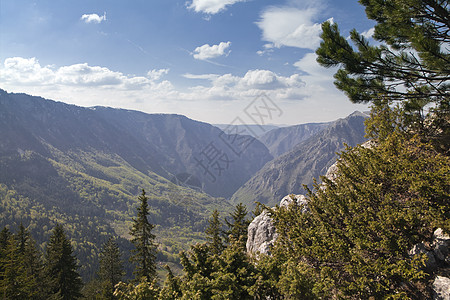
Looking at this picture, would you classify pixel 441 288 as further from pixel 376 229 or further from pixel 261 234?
pixel 261 234

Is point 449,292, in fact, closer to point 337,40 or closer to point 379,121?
point 379,121

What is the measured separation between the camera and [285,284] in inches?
388

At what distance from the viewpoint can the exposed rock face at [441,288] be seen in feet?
29.4

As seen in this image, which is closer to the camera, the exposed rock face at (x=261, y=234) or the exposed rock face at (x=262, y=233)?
the exposed rock face at (x=262, y=233)

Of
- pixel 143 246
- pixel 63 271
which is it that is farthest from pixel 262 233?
pixel 63 271

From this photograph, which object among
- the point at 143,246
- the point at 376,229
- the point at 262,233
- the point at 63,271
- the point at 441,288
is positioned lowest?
the point at 63,271

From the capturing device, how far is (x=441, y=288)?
9.18 meters

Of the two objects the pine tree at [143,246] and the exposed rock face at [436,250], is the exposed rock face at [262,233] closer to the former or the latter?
the pine tree at [143,246]

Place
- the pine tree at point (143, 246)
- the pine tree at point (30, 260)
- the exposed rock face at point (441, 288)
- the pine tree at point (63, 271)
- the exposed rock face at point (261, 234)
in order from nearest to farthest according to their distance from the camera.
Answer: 1. the exposed rock face at point (441, 288)
2. the exposed rock face at point (261, 234)
3. the pine tree at point (143, 246)
4. the pine tree at point (30, 260)
5. the pine tree at point (63, 271)

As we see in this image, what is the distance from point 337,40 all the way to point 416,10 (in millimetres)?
3530

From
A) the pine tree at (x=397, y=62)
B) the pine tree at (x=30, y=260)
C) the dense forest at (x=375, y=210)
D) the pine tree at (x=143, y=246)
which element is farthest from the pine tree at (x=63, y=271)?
the pine tree at (x=397, y=62)

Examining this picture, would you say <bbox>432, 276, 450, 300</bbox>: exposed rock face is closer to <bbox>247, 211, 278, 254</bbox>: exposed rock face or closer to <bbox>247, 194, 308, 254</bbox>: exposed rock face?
<bbox>247, 194, 308, 254</bbox>: exposed rock face

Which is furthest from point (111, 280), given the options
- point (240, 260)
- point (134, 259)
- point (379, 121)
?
point (379, 121)

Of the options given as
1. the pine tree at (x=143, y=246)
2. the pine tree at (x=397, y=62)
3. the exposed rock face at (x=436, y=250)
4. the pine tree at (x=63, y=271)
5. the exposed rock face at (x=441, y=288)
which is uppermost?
the pine tree at (x=397, y=62)
